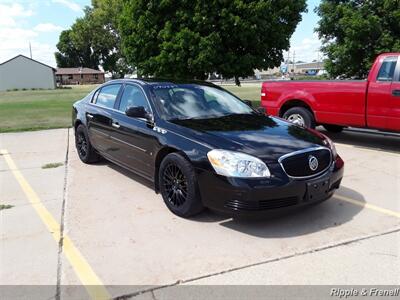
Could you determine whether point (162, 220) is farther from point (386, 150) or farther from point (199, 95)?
point (386, 150)

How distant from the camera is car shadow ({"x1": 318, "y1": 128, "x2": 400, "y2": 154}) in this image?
8.65m

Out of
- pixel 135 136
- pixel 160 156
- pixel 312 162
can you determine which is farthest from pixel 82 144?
pixel 312 162

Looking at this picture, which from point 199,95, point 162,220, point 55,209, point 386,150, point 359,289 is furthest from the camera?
point 386,150

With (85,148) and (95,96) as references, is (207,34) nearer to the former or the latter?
(95,96)

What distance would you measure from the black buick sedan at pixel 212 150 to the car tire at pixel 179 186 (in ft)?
0.03

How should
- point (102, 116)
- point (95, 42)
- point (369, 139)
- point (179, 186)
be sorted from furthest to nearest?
point (95, 42) < point (369, 139) < point (102, 116) < point (179, 186)

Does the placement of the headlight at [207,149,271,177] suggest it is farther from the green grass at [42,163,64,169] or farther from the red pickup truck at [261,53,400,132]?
the red pickup truck at [261,53,400,132]

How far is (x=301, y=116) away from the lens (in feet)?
30.6

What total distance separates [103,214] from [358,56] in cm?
1310

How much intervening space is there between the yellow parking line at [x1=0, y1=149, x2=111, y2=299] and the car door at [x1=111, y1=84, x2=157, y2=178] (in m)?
1.26

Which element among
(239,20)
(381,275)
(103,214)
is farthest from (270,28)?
(381,275)

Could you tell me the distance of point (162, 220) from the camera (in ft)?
15.8

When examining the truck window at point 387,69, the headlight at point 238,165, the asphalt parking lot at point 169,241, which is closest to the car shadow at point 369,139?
the truck window at point 387,69

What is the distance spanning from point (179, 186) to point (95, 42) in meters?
85.4
